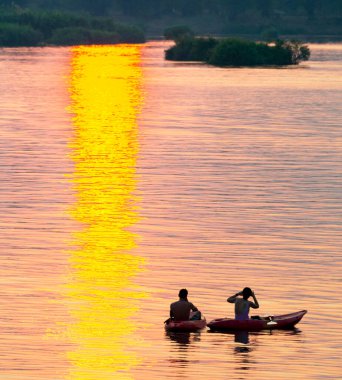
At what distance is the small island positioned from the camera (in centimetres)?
15450

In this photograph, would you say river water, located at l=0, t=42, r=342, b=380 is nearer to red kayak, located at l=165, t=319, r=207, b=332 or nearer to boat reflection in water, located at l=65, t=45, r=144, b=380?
boat reflection in water, located at l=65, t=45, r=144, b=380

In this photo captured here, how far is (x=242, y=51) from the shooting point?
512ft

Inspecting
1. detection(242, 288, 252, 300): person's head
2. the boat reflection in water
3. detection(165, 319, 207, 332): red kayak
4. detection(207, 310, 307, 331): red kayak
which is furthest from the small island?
detection(165, 319, 207, 332): red kayak

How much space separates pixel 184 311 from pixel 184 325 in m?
0.33

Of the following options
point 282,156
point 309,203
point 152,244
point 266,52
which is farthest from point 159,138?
point 266,52

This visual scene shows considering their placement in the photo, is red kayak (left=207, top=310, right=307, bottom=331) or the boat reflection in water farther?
red kayak (left=207, top=310, right=307, bottom=331)

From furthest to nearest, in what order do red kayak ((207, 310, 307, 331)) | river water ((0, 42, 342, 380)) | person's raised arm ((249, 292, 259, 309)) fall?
person's raised arm ((249, 292, 259, 309)), red kayak ((207, 310, 307, 331)), river water ((0, 42, 342, 380))

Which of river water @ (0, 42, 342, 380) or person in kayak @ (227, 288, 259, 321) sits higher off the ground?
person in kayak @ (227, 288, 259, 321)

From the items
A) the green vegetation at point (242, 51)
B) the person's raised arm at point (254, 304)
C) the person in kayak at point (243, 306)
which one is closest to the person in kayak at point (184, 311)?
the person in kayak at point (243, 306)

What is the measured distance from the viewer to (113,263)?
43.9m

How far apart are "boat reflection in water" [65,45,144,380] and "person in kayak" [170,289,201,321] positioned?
3.61 ft

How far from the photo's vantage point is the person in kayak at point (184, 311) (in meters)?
35.1

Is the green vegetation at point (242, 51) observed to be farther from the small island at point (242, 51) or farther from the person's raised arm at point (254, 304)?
the person's raised arm at point (254, 304)

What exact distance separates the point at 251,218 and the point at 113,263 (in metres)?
9.19
